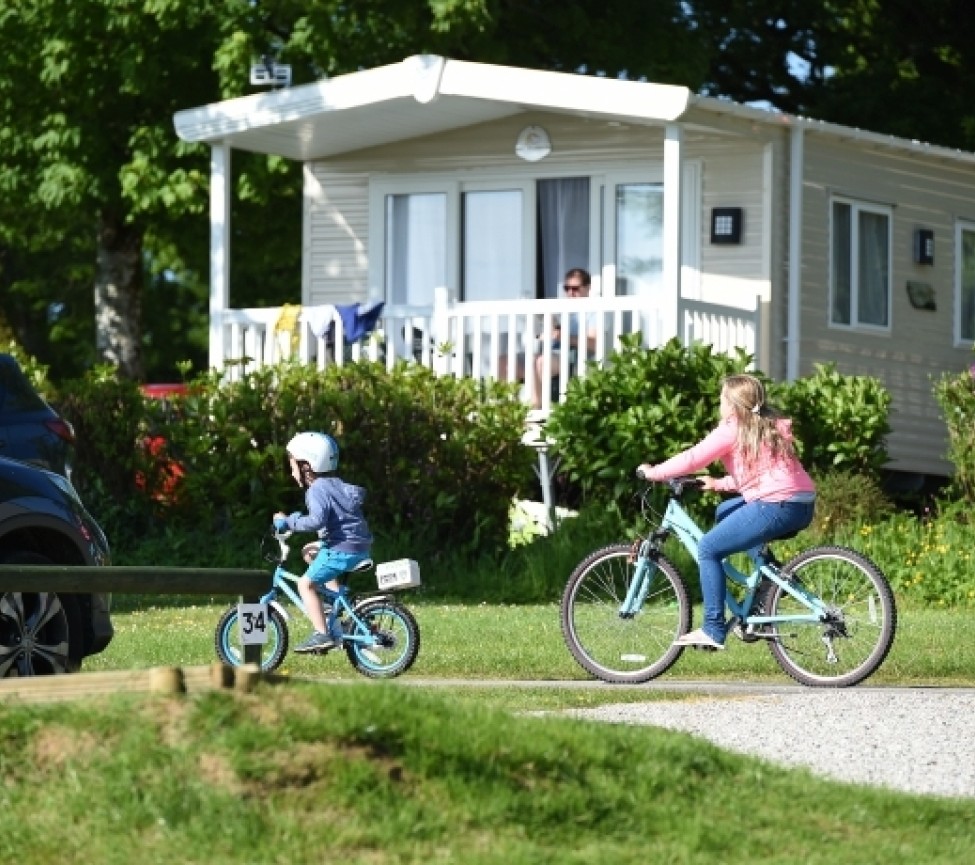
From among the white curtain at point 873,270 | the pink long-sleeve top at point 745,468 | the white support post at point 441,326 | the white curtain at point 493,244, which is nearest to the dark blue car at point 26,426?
the pink long-sleeve top at point 745,468

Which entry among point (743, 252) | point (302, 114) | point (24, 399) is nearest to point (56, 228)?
point (302, 114)

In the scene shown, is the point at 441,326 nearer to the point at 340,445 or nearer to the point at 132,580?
the point at 340,445

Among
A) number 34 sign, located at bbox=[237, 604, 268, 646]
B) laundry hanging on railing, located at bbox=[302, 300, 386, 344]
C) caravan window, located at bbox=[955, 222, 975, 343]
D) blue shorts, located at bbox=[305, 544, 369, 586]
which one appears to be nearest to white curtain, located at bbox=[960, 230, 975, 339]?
caravan window, located at bbox=[955, 222, 975, 343]

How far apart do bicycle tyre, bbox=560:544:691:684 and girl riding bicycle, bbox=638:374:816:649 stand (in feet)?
0.91

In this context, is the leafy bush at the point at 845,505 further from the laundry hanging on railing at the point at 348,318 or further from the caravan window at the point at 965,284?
the caravan window at the point at 965,284

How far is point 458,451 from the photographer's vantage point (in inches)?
784

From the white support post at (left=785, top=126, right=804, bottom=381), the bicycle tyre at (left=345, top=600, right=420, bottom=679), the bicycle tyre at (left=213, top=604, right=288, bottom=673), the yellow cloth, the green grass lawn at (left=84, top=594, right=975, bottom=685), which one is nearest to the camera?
the bicycle tyre at (left=345, top=600, right=420, bottom=679)

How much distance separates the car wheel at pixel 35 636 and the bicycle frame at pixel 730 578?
3014mm

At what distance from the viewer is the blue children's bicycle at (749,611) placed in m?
12.5

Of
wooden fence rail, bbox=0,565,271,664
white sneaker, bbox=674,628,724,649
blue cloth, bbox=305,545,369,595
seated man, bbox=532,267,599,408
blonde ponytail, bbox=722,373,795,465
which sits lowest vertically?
white sneaker, bbox=674,628,724,649

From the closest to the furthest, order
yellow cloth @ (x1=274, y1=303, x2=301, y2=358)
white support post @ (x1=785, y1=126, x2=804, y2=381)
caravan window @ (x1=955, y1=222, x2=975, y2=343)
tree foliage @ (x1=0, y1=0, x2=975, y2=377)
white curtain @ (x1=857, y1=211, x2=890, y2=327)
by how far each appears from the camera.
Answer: yellow cloth @ (x1=274, y1=303, x2=301, y2=358) → white support post @ (x1=785, y1=126, x2=804, y2=381) → white curtain @ (x1=857, y1=211, x2=890, y2=327) → caravan window @ (x1=955, y1=222, x2=975, y2=343) → tree foliage @ (x1=0, y1=0, x2=975, y2=377)

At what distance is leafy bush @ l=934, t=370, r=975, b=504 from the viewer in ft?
69.6

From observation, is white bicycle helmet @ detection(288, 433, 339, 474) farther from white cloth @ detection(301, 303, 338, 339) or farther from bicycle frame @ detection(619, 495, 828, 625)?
white cloth @ detection(301, 303, 338, 339)

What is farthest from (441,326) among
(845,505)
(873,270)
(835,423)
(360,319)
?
(873,270)
